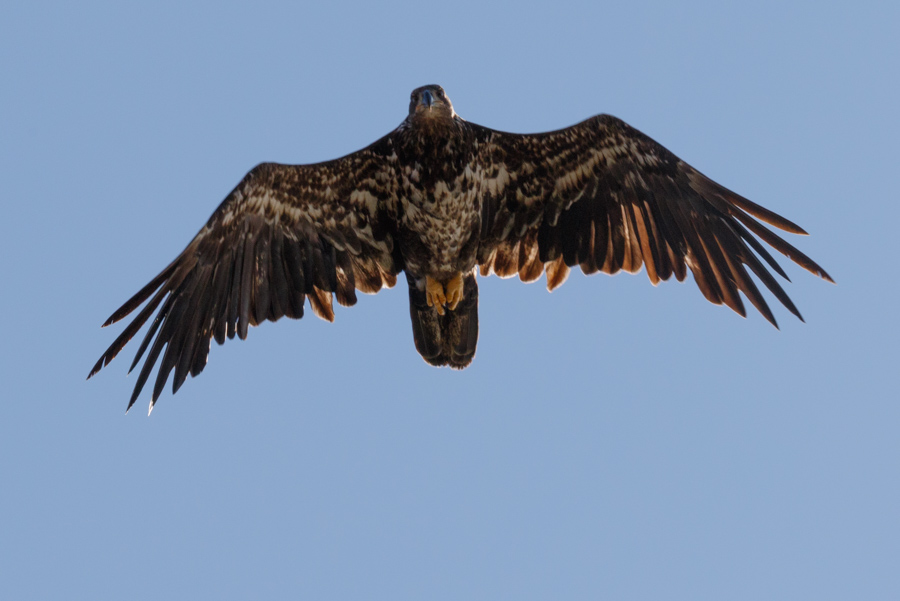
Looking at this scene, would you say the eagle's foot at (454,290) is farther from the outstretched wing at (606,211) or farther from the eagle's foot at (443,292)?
the outstretched wing at (606,211)

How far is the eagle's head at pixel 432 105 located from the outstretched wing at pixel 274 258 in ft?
1.65

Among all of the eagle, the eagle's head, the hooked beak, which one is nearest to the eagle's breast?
the eagle

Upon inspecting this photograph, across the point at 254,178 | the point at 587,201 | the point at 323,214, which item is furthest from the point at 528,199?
the point at 254,178

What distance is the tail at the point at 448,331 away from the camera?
10.3m

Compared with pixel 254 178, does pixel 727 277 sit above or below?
below

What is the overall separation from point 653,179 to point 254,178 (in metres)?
3.89

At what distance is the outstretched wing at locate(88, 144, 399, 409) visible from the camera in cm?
961

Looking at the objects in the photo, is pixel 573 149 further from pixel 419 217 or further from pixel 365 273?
pixel 365 273

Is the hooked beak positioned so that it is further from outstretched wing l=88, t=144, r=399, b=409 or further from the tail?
the tail

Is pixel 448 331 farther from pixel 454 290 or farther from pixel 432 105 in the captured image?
pixel 432 105

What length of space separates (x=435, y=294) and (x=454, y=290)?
196 millimetres

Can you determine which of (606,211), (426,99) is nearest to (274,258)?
(426,99)

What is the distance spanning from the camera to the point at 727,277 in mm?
9805

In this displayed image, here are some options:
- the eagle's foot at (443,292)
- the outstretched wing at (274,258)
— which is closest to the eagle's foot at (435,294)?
the eagle's foot at (443,292)
